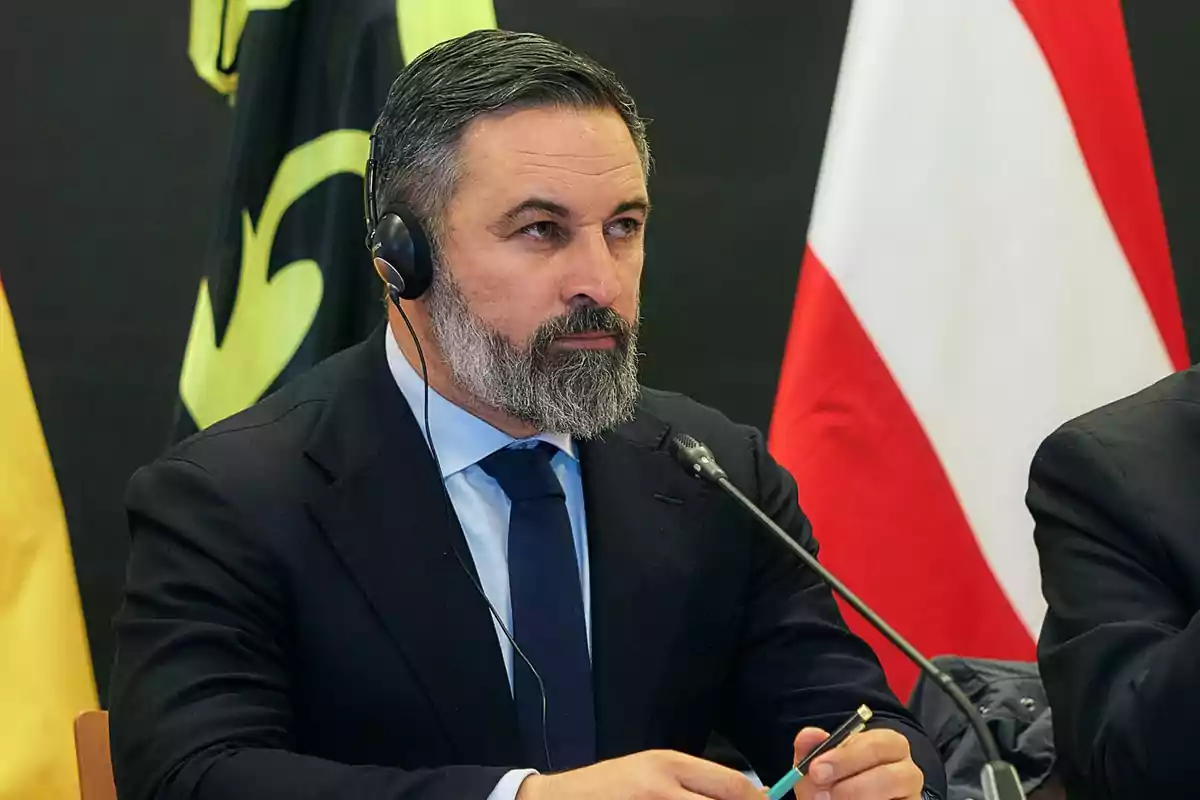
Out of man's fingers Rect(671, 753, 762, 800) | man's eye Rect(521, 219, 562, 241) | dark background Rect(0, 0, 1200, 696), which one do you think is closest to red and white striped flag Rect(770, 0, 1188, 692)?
dark background Rect(0, 0, 1200, 696)

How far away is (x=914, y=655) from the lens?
1.11 m

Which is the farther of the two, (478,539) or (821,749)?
(478,539)

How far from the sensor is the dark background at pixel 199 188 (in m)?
2.23

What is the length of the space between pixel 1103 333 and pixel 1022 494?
0.29 m

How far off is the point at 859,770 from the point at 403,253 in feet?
2.19

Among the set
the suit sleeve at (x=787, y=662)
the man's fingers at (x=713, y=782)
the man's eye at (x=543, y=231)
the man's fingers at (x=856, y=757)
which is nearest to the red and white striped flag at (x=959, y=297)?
the suit sleeve at (x=787, y=662)

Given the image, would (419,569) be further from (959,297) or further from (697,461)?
(959,297)

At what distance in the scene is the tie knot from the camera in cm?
139

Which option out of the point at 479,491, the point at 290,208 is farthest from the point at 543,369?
the point at 290,208

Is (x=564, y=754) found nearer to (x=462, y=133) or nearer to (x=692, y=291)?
(x=462, y=133)

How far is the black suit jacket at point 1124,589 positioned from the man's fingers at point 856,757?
30cm

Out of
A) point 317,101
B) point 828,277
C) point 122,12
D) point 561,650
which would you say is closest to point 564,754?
point 561,650

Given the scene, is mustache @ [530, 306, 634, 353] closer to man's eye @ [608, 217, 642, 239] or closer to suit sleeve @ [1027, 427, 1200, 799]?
man's eye @ [608, 217, 642, 239]

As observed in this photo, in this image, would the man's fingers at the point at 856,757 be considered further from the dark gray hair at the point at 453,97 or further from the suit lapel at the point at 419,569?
the dark gray hair at the point at 453,97
